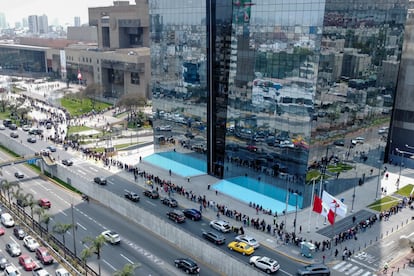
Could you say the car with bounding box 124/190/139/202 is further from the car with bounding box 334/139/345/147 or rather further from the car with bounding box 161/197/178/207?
the car with bounding box 334/139/345/147

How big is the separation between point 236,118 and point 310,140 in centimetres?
1400

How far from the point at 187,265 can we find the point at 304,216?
64.7 feet

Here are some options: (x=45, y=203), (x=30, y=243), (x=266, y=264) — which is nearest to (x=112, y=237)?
(x=30, y=243)

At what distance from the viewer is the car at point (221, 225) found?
53.6 m

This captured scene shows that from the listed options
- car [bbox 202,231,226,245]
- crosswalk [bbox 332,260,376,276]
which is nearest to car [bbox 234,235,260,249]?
car [bbox 202,231,226,245]

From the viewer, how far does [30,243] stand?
50.0 metres

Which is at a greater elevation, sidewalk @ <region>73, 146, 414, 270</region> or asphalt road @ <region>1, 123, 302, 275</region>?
sidewalk @ <region>73, 146, 414, 270</region>

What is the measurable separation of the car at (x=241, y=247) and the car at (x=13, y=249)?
75.9ft

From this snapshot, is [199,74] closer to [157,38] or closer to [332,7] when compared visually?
[157,38]

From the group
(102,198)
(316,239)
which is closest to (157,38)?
(102,198)

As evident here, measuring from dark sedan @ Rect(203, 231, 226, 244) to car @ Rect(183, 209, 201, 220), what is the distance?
5.21 metres

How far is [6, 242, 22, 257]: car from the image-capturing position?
48406 mm

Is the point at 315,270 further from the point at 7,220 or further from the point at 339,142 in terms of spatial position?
the point at 7,220

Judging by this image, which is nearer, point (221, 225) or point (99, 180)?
point (221, 225)
